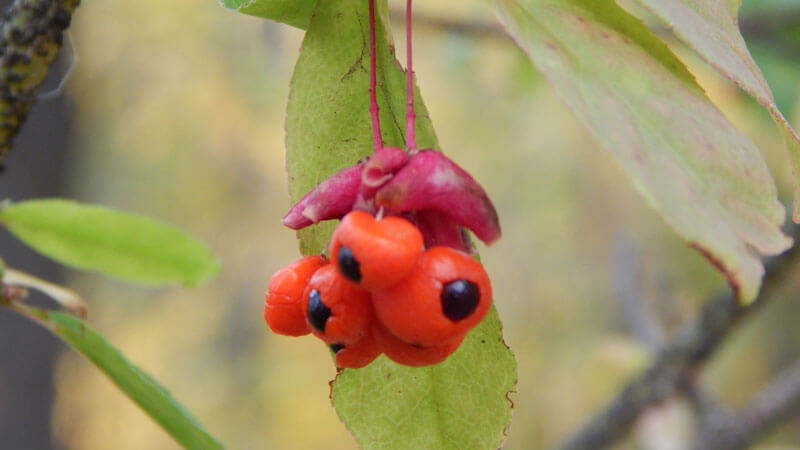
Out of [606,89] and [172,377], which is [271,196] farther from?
[606,89]

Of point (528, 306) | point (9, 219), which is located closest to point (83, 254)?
point (9, 219)

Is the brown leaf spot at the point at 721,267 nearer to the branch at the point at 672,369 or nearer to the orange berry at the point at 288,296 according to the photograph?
the orange berry at the point at 288,296

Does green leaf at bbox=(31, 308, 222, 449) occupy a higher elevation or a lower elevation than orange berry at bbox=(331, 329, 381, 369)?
lower

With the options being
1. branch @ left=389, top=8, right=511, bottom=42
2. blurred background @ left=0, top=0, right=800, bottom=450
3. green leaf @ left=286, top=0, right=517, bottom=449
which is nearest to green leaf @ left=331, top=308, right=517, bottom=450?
green leaf @ left=286, top=0, right=517, bottom=449

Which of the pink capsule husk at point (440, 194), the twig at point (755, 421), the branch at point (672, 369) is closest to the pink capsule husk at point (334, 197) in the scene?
the pink capsule husk at point (440, 194)

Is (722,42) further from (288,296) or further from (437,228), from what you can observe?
(288,296)

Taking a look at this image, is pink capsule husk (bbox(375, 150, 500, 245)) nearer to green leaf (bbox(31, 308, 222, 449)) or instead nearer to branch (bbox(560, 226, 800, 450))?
green leaf (bbox(31, 308, 222, 449))
